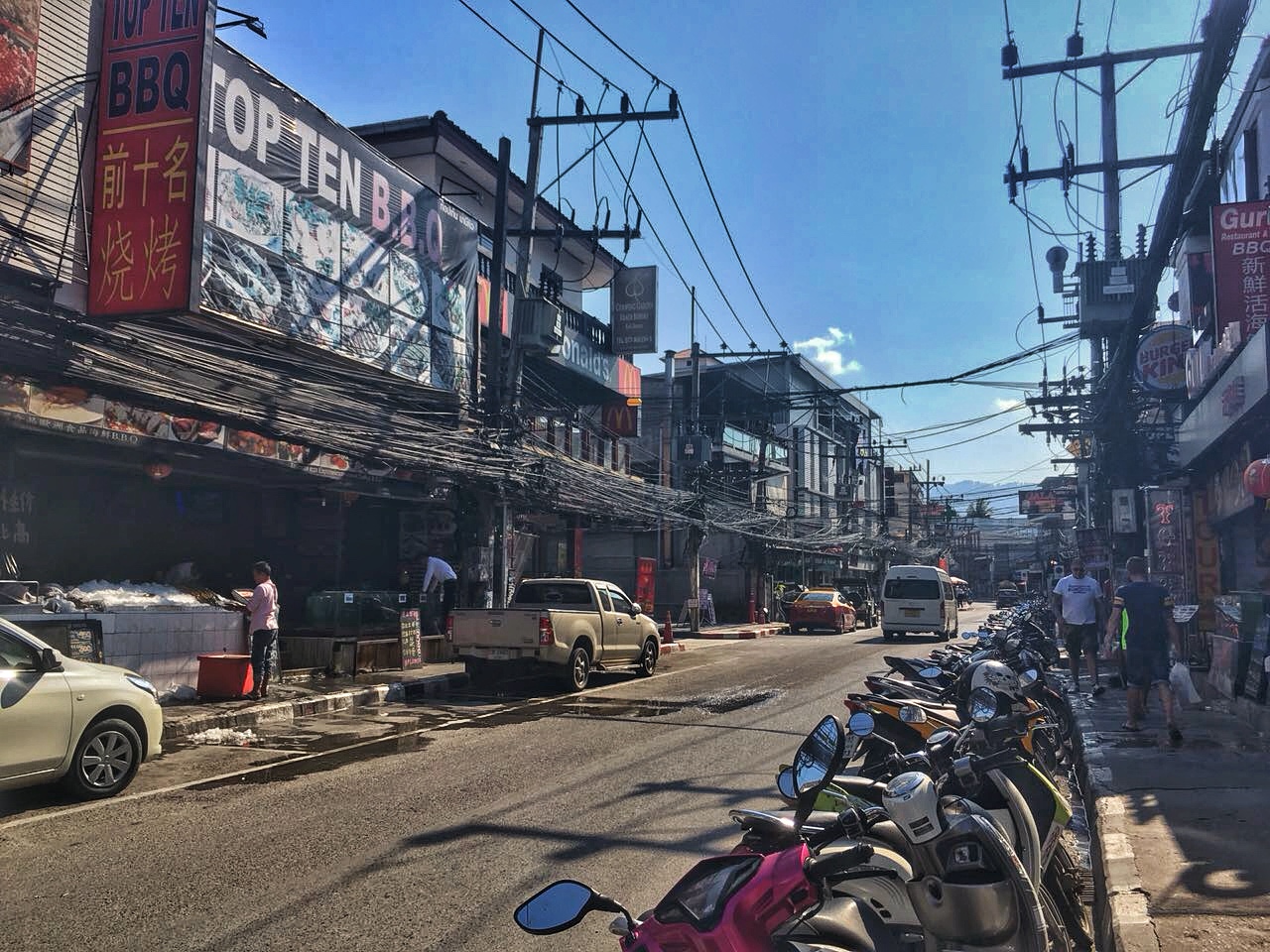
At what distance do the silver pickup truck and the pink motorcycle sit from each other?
11.9m

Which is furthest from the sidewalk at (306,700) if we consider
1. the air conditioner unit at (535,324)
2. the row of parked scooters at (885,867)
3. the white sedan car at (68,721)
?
the row of parked scooters at (885,867)

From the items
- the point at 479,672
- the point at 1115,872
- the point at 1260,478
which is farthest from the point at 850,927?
the point at 479,672

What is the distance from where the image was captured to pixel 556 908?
2.29 meters

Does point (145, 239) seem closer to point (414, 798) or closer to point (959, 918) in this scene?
point (414, 798)

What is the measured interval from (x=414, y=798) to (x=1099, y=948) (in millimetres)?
4700

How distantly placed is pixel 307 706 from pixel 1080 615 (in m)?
10.5

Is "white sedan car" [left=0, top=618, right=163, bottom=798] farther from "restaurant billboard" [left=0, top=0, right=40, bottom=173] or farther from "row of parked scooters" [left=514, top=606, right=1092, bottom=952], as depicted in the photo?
"restaurant billboard" [left=0, top=0, right=40, bottom=173]

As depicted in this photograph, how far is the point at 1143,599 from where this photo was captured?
9398mm

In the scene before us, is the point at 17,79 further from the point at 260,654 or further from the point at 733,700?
the point at 733,700

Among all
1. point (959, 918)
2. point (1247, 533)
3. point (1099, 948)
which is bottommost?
point (1099, 948)

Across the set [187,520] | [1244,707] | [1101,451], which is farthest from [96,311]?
[1101,451]

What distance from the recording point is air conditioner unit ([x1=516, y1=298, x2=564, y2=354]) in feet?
58.2

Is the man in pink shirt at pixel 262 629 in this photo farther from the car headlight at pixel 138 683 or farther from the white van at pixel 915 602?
the white van at pixel 915 602

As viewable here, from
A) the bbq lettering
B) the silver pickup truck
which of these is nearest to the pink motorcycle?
the silver pickup truck
